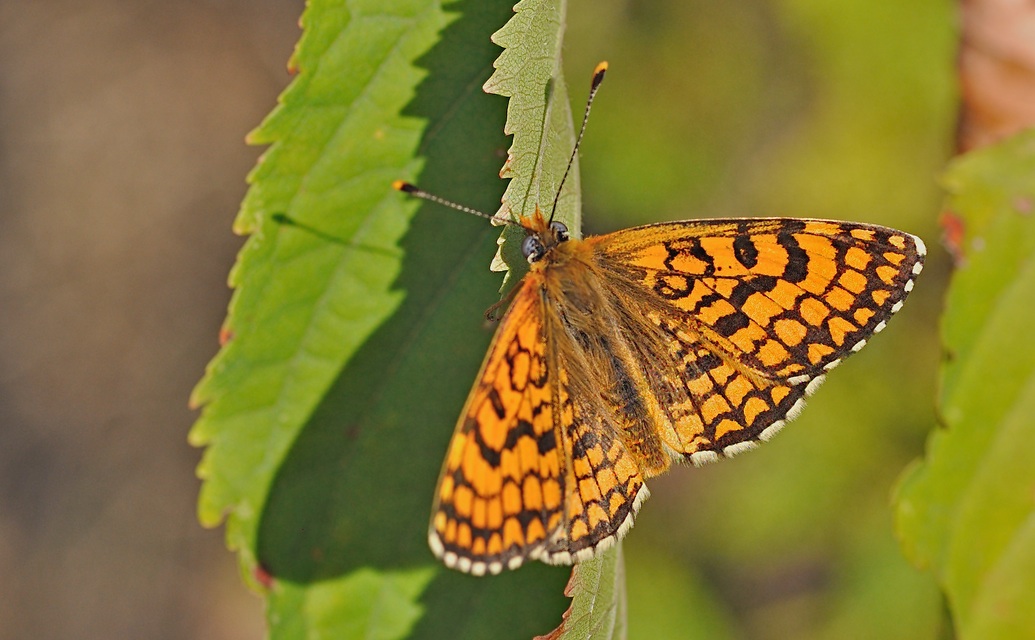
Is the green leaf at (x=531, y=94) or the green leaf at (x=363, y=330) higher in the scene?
the green leaf at (x=531, y=94)

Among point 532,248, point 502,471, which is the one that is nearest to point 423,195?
point 532,248

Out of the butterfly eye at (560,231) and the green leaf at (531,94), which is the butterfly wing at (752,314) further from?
the green leaf at (531,94)

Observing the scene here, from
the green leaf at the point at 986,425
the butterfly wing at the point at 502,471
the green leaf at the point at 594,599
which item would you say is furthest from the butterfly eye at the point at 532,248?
the green leaf at the point at 986,425

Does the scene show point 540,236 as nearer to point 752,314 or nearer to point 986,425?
point 752,314

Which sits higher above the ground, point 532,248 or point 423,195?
point 423,195

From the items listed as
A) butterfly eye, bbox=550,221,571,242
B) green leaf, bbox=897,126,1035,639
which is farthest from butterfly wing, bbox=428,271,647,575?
green leaf, bbox=897,126,1035,639

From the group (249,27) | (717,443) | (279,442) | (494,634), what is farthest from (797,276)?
(249,27)

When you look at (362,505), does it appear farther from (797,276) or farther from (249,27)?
(249,27)
